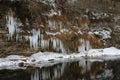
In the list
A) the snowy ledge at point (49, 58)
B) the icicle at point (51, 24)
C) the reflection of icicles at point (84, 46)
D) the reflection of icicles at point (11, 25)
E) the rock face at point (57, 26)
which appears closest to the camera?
the snowy ledge at point (49, 58)

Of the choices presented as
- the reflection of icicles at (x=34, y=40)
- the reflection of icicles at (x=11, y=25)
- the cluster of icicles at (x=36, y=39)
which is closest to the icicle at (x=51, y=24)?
the cluster of icicles at (x=36, y=39)

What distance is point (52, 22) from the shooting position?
207 feet

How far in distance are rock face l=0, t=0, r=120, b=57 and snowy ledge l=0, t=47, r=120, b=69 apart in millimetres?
2256

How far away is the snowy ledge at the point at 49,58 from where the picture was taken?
4366 cm

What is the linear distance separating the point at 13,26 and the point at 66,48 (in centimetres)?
1063

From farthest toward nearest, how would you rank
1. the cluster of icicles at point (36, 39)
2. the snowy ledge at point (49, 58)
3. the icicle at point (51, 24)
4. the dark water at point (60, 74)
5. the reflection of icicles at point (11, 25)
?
the icicle at point (51, 24), the cluster of icicles at point (36, 39), the reflection of icicles at point (11, 25), the snowy ledge at point (49, 58), the dark water at point (60, 74)

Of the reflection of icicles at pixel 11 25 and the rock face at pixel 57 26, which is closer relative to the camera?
the reflection of icicles at pixel 11 25

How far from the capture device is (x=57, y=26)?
6300cm

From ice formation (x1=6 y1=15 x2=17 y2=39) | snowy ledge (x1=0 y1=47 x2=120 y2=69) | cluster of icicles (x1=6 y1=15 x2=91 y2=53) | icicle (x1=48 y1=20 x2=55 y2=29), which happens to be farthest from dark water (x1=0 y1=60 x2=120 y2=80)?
icicle (x1=48 y1=20 x2=55 y2=29)

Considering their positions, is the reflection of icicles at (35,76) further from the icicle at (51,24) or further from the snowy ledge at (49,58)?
the icicle at (51,24)

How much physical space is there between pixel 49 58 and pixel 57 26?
13723 mm

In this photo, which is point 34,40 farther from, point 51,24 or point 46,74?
point 46,74

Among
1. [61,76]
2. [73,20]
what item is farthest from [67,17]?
[61,76]

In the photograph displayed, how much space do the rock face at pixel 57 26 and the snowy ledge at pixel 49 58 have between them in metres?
2.26
